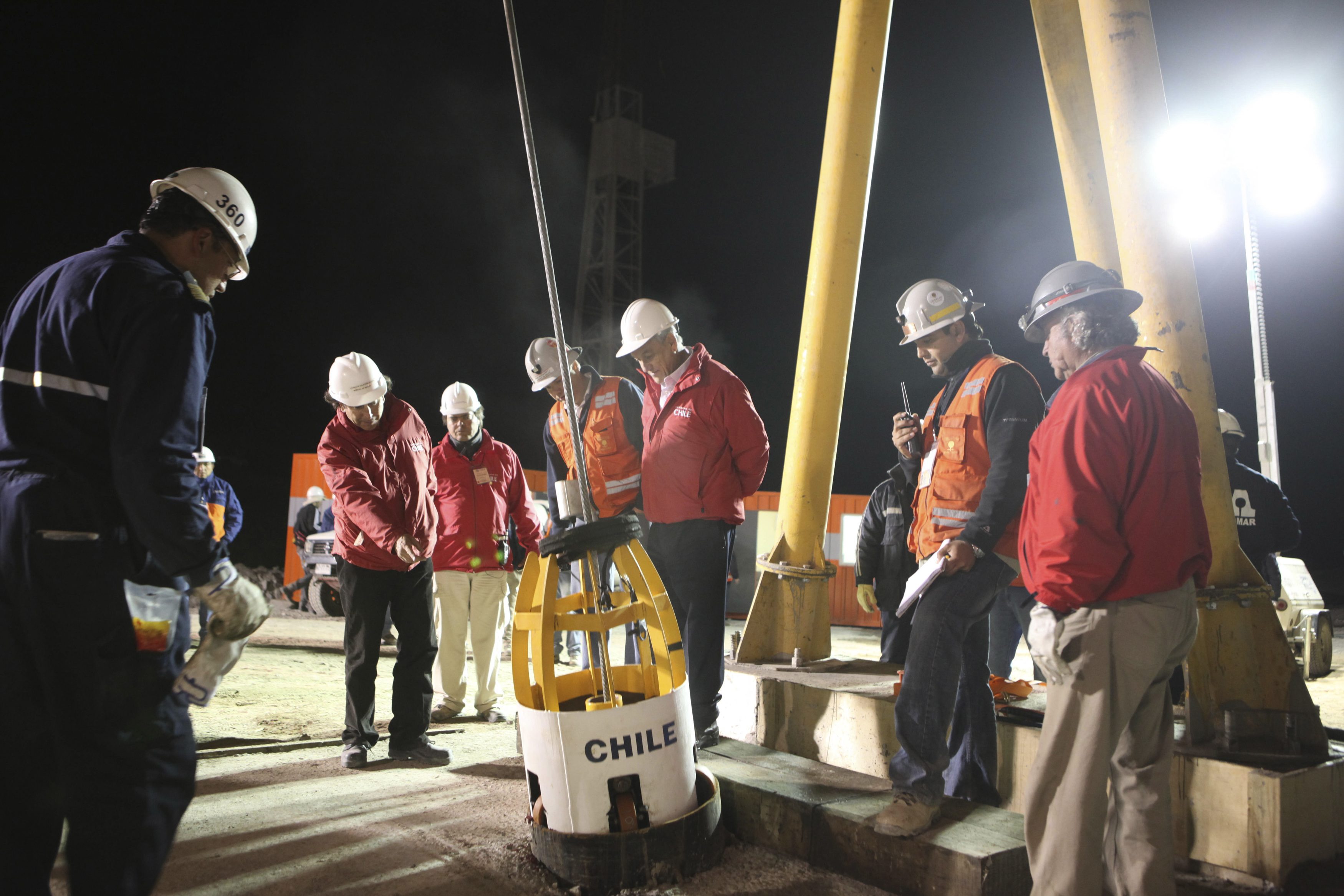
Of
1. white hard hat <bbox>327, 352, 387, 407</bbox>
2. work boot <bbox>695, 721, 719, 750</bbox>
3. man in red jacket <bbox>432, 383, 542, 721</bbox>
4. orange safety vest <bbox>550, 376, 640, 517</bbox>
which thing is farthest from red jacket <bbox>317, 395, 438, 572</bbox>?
work boot <bbox>695, 721, 719, 750</bbox>

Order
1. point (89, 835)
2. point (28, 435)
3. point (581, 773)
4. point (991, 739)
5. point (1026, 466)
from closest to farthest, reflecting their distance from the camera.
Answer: point (89, 835), point (28, 435), point (581, 773), point (1026, 466), point (991, 739)

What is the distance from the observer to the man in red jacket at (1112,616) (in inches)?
97.6

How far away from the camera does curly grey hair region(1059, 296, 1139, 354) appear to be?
9.11 feet

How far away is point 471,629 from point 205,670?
413 centimetres

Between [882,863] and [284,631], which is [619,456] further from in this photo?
[284,631]

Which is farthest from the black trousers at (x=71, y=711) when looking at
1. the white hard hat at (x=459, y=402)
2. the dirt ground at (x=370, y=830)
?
the white hard hat at (x=459, y=402)

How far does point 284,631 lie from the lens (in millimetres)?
10883

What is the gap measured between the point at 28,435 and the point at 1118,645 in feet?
10.2

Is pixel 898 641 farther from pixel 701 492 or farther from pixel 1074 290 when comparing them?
pixel 1074 290

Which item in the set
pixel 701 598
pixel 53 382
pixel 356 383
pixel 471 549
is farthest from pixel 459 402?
pixel 53 382

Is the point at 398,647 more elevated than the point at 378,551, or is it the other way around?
the point at 378,551

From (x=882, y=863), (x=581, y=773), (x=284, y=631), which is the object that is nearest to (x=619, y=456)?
(x=581, y=773)

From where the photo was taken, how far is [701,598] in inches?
157

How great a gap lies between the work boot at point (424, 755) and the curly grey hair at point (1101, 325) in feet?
12.7
